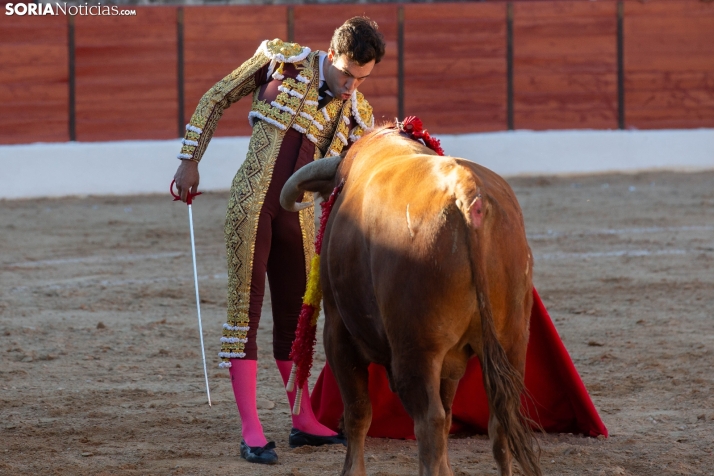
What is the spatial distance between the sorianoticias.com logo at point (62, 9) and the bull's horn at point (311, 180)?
766 centimetres

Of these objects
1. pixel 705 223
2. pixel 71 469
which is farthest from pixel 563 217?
pixel 71 469

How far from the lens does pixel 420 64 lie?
10.9 metres

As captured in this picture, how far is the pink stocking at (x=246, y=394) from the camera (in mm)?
3166

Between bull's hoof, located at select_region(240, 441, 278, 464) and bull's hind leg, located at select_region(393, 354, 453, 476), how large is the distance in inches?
37.8

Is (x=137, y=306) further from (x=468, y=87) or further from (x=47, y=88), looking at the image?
(x=468, y=87)

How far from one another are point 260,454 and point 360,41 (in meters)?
1.24

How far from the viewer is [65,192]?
957 cm

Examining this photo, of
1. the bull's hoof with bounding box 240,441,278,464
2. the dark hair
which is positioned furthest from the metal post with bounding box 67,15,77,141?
the dark hair

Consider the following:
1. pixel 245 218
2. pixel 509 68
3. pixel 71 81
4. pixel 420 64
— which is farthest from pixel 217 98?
pixel 509 68

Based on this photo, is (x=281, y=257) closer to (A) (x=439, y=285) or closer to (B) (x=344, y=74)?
(B) (x=344, y=74)

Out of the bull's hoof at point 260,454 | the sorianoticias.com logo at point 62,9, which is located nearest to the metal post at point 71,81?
the sorianoticias.com logo at point 62,9

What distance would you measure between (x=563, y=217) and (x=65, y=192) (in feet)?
14.8

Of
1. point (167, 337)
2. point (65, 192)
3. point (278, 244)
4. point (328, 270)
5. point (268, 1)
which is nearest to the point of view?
point (328, 270)

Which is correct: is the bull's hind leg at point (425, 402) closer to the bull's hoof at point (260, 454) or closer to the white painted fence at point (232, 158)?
the bull's hoof at point (260, 454)
